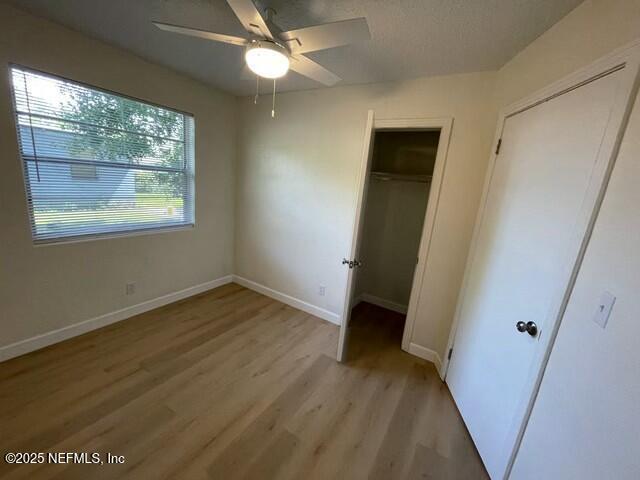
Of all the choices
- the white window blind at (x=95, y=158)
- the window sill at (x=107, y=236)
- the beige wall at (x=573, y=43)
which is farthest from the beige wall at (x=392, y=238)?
the white window blind at (x=95, y=158)

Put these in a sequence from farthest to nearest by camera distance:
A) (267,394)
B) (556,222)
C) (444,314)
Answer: (444,314)
(267,394)
(556,222)

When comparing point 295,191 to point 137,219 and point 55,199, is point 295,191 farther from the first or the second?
point 55,199

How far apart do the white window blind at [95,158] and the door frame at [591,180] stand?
10.1ft

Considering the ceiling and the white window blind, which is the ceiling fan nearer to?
the ceiling

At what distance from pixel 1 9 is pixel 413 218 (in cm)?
372

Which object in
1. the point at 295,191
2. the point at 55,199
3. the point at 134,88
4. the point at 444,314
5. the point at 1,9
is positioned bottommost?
the point at 444,314

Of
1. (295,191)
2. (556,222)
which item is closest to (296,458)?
(556,222)

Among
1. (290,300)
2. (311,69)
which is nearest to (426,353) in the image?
(290,300)

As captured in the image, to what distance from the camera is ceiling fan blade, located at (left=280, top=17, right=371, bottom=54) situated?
42.8 inches

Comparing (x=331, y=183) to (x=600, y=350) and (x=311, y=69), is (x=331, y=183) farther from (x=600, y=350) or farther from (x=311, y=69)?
(x=600, y=350)

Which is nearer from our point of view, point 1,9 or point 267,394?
point 1,9

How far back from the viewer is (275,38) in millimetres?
1282

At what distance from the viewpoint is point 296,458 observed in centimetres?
146

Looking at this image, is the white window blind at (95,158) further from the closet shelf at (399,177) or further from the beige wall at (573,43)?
the beige wall at (573,43)
